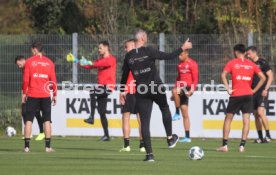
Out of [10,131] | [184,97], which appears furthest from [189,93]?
[10,131]

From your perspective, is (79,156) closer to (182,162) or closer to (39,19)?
(182,162)

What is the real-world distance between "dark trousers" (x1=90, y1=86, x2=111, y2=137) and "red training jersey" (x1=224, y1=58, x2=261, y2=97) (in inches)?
200

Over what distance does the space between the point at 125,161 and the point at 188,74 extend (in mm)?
7405

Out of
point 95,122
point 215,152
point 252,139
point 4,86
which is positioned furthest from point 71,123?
point 215,152

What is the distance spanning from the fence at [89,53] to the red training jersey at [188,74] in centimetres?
278

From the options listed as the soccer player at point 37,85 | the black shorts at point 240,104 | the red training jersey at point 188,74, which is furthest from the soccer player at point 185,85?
the soccer player at point 37,85

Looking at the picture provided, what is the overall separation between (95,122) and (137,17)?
1068 cm

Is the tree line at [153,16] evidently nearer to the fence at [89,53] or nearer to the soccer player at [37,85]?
the fence at [89,53]

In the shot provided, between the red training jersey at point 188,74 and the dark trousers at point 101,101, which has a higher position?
the red training jersey at point 188,74

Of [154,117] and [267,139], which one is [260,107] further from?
[154,117]

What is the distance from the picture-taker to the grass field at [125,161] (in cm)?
1445

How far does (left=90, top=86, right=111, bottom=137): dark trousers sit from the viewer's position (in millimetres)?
23547

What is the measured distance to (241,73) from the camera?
A: 19312 millimetres

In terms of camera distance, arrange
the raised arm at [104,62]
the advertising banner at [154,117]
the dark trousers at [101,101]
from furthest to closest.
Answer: the advertising banner at [154,117], the dark trousers at [101,101], the raised arm at [104,62]
